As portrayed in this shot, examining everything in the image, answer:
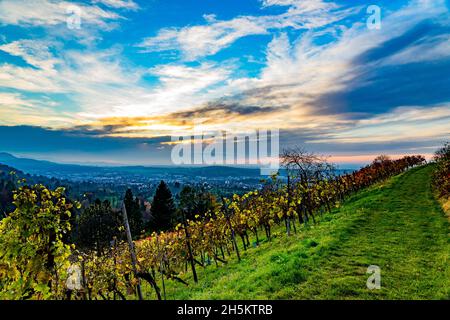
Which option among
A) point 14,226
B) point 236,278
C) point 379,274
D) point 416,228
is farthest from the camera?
point 416,228

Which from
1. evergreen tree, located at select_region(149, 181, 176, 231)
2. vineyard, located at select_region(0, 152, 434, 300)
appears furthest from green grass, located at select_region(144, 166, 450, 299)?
evergreen tree, located at select_region(149, 181, 176, 231)

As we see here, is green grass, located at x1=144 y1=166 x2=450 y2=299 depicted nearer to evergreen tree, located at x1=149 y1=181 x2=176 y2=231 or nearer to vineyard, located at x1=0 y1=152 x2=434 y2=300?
vineyard, located at x1=0 y1=152 x2=434 y2=300

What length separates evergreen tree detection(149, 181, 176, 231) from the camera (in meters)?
56.3

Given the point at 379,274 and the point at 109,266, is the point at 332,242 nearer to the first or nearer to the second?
the point at 379,274

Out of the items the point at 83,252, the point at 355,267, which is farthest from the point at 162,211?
the point at 355,267

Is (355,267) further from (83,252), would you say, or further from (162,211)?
(162,211)

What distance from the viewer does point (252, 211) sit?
65.3ft

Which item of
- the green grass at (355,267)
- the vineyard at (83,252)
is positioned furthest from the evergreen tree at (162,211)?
the green grass at (355,267)

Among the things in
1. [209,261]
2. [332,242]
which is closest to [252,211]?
[209,261]

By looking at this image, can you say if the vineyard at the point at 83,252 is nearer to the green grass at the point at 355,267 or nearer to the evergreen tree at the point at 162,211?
the green grass at the point at 355,267

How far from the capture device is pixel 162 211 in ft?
187

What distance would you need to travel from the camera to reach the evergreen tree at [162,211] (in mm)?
56338
